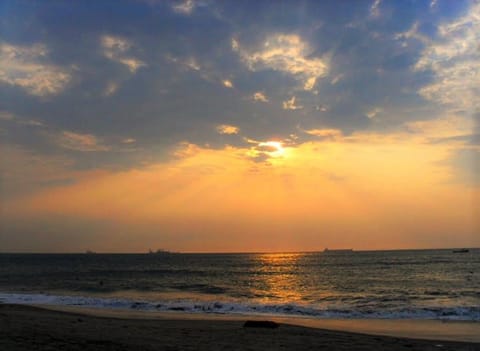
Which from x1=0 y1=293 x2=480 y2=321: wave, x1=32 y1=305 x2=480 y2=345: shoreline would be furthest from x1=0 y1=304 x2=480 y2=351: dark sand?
x1=0 y1=293 x2=480 y2=321: wave

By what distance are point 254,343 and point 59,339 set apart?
5731 millimetres

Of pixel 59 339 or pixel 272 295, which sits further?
pixel 272 295

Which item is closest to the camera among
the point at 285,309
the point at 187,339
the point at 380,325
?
the point at 187,339

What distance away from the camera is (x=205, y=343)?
14086mm

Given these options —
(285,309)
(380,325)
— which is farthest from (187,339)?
(285,309)

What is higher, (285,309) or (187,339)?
(187,339)

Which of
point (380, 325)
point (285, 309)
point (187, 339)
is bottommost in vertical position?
point (380, 325)

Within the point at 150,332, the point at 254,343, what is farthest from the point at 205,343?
the point at 150,332

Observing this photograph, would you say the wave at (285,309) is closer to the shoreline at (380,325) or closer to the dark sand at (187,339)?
the shoreline at (380,325)

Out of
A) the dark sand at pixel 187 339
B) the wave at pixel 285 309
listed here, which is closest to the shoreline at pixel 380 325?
the wave at pixel 285 309

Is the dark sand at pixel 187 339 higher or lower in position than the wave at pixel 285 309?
higher

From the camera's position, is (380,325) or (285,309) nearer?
(380,325)

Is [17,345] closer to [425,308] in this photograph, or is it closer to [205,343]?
[205,343]

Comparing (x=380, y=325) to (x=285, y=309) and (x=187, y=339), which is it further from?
(x=187, y=339)
